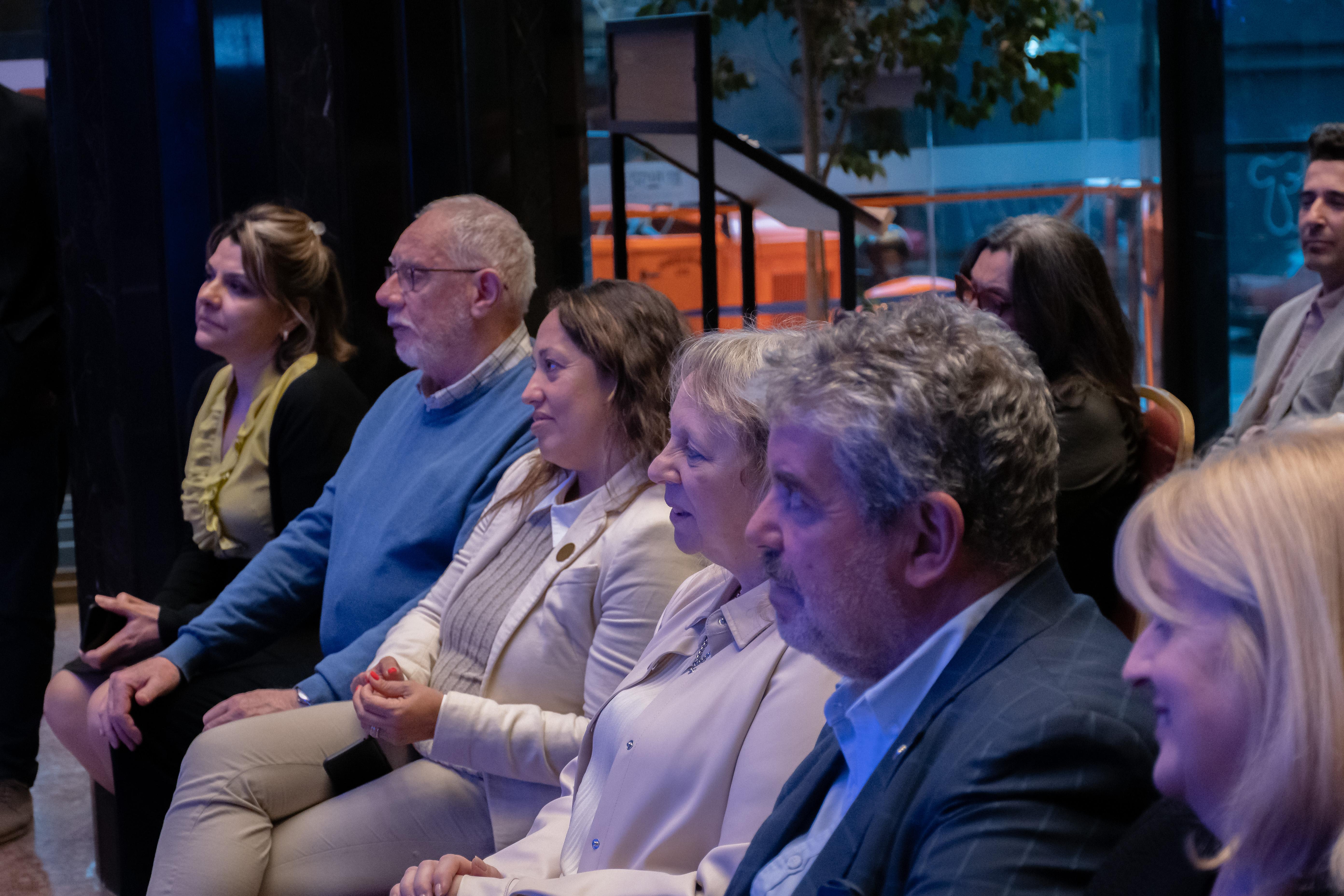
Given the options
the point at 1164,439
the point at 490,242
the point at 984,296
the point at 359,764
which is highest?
the point at 490,242

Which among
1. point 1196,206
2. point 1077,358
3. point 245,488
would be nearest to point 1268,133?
point 1196,206

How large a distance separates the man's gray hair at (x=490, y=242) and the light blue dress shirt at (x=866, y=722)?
1574 millimetres

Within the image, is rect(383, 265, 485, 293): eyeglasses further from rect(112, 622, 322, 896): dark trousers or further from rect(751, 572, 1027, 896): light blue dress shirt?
rect(751, 572, 1027, 896): light blue dress shirt

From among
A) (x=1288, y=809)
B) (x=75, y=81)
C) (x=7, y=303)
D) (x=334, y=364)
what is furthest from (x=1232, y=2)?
(x=1288, y=809)

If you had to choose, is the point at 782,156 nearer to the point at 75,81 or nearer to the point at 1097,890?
the point at 75,81

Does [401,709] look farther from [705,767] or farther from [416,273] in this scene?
[416,273]

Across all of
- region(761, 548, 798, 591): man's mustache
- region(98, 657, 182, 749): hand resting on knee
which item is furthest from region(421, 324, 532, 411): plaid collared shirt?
region(761, 548, 798, 591): man's mustache

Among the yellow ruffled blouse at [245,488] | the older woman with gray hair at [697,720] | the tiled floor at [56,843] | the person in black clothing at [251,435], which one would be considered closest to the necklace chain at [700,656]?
the older woman with gray hair at [697,720]

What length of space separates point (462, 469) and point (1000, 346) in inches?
56.4

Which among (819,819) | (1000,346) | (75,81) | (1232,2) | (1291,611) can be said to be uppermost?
(1232,2)

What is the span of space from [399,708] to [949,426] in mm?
1121

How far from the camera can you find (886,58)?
230 inches

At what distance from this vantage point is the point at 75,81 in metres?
3.52

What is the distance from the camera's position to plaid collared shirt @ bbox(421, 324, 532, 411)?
8.50 ft
